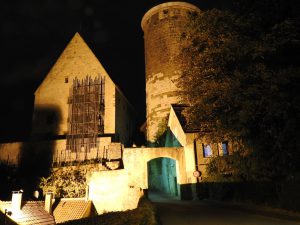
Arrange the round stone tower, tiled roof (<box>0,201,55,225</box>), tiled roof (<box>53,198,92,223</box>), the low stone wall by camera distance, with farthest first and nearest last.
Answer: the round stone tower
the low stone wall
tiled roof (<box>53,198,92,223</box>)
tiled roof (<box>0,201,55,225</box>)

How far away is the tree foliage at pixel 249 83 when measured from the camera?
11.6 m

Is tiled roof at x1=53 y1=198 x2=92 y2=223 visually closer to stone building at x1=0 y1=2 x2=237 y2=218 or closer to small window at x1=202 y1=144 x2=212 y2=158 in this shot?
stone building at x1=0 y1=2 x2=237 y2=218

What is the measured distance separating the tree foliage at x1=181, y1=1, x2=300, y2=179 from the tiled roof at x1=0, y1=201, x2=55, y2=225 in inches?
Answer: 438

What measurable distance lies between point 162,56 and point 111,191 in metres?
16.7

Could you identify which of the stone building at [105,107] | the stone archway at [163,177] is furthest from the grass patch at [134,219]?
the stone archway at [163,177]

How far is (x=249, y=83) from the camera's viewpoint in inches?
491

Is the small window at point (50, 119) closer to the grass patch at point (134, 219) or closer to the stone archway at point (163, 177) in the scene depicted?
the stone archway at point (163, 177)

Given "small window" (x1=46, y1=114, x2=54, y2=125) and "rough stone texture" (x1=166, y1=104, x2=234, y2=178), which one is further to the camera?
"small window" (x1=46, y1=114, x2=54, y2=125)

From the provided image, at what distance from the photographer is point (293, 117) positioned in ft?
38.1

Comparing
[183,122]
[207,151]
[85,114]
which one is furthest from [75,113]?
[207,151]

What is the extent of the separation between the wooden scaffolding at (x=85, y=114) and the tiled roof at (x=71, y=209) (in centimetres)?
718

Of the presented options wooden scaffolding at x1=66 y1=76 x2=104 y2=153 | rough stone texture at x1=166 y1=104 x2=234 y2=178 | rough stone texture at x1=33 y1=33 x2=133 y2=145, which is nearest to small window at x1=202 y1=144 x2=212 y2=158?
rough stone texture at x1=166 y1=104 x2=234 y2=178

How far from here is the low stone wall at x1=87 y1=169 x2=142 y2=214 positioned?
63.9 feet

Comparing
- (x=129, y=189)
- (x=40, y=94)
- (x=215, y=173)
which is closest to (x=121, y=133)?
(x=40, y=94)
